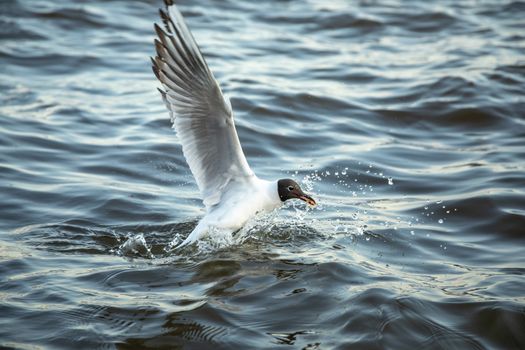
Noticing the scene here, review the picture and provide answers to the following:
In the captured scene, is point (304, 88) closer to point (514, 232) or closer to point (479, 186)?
point (479, 186)

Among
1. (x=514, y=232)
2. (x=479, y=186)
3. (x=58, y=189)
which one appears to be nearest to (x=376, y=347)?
(x=514, y=232)

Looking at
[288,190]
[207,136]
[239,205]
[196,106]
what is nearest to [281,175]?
[288,190]

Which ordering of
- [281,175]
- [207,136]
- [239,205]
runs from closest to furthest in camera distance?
[207,136] < [239,205] < [281,175]

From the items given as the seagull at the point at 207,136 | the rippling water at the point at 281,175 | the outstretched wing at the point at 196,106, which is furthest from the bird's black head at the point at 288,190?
the rippling water at the point at 281,175

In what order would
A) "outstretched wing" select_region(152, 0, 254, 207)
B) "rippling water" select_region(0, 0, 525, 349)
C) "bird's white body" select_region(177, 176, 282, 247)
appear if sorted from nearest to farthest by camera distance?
"rippling water" select_region(0, 0, 525, 349), "outstretched wing" select_region(152, 0, 254, 207), "bird's white body" select_region(177, 176, 282, 247)

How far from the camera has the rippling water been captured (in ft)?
16.6

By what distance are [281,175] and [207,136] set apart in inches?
82.1

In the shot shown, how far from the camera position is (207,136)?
6.03 m

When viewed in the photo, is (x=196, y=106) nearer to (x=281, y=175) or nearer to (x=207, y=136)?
(x=207, y=136)

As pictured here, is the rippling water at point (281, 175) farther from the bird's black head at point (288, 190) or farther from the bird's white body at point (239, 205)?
the bird's black head at point (288, 190)

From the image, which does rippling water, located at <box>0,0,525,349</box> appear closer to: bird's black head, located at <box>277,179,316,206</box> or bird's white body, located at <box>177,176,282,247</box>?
bird's white body, located at <box>177,176,282,247</box>

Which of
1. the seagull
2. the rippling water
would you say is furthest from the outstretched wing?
the rippling water

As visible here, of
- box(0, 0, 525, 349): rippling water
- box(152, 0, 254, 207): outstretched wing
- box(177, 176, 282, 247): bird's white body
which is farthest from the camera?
box(177, 176, 282, 247): bird's white body

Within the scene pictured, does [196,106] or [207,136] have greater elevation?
[196,106]
